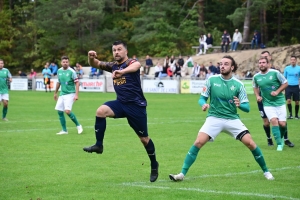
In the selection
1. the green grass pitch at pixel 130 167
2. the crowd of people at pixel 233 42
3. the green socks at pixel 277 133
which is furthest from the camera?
the crowd of people at pixel 233 42

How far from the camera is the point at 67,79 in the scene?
17359 mm

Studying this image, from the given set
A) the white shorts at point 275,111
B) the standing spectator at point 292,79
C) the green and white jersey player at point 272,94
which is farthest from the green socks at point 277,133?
the standing spectator at point 292,79

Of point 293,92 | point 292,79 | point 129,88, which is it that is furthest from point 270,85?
point 293,92

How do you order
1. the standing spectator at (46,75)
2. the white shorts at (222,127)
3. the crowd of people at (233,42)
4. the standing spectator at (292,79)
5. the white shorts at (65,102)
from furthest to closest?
1. the crowd of people at (233,42)
2. the standing spectator at (46,75)
3. the standing spectator at (292,79)
4. the white shorts at (65,102)
5. the white shorts at (222,127)

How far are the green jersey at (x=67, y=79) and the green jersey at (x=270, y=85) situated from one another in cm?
587

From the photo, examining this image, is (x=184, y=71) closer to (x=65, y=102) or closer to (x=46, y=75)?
(x=46, y=75)

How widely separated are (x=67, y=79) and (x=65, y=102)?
2.20ft

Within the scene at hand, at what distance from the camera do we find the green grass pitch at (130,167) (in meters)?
8.65

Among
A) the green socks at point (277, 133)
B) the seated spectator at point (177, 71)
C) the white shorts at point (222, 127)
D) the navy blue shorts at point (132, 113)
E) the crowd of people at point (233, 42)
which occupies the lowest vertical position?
the green socks at point (277, 133)

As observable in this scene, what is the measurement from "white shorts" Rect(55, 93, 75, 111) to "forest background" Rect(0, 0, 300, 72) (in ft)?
127

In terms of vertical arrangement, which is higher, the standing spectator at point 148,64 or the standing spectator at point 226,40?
the standing spectator at point 226,40

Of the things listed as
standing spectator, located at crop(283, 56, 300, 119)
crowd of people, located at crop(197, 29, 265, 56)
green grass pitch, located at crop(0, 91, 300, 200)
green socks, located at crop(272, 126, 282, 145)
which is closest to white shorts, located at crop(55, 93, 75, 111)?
green grass pitch, located at crop(0, 91, 300, 200)

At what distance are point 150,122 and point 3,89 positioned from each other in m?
5.43

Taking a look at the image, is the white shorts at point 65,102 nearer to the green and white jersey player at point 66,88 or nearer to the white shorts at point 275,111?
the green and white jersey player at point 66,88
